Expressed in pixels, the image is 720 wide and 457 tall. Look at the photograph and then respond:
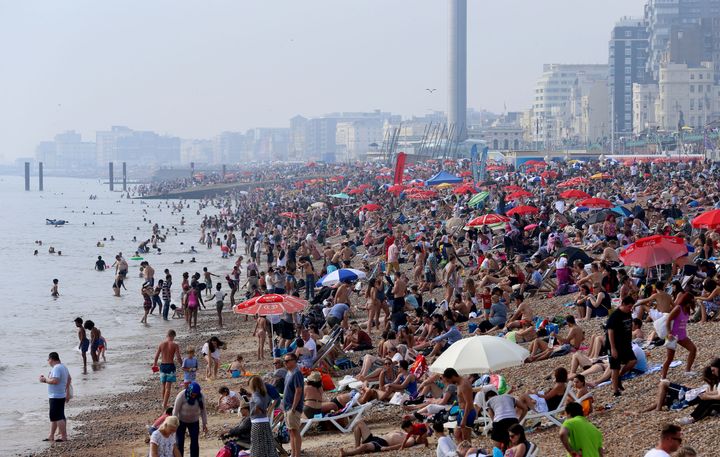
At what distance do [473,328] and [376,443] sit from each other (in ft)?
22.1

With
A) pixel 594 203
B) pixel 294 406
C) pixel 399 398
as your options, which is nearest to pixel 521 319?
pixel 399 398

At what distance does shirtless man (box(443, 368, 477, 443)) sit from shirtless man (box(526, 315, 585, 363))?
348 cm

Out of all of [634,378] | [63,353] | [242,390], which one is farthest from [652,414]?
[63,353]

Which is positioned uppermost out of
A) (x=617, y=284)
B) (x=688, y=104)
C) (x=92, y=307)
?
(x=688, y=104)

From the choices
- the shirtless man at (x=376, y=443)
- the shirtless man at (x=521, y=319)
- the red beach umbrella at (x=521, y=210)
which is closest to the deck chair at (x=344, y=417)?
the shirtless man at (x=376, y=443)

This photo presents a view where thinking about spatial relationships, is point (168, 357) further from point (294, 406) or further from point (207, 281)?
point (207, 281)

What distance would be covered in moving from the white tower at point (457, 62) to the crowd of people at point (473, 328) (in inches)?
6136

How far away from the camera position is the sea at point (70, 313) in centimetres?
1884

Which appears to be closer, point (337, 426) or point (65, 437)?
point (337, 426)

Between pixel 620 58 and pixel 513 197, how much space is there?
148 m

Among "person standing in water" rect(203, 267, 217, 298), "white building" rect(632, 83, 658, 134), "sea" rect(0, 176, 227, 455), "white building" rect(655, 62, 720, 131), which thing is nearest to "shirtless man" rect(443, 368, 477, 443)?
"sea" rect(0, 176, 227, 455)

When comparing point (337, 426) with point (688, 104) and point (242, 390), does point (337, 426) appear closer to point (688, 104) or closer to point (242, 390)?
point (242, 390)

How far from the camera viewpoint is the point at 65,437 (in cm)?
Result: 1489

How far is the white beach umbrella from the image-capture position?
37.6 ft
